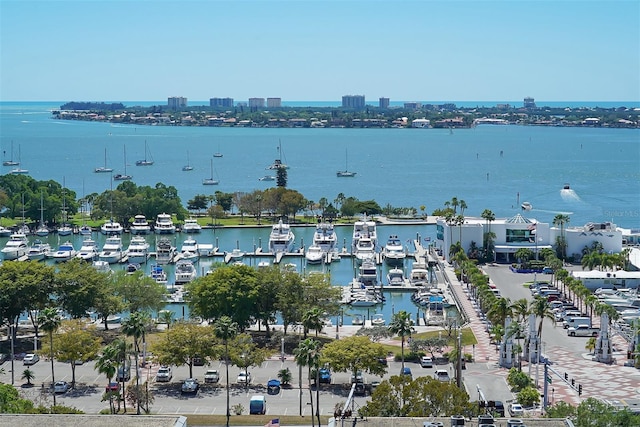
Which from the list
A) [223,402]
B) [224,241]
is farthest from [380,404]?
[224,241]

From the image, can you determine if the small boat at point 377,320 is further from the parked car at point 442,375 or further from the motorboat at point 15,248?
the motorboat at point 15,248

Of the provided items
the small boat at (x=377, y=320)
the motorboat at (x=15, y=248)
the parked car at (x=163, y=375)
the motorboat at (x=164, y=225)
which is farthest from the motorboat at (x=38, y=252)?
the parked car at (x=163, y=375)

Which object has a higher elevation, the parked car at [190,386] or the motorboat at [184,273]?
the parked car at [190,386]

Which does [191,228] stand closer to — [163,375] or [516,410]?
[163,375]

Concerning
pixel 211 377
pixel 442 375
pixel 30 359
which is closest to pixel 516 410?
pixel 442 375

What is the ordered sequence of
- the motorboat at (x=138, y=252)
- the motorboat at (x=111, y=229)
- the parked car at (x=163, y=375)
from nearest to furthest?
1. the parked car at (x=163, y=375)
2. the motorboat at (x=138, y=252)
3. the motorboat at (x=111, y=229)

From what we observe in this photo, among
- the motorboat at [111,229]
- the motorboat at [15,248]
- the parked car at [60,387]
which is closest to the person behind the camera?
the parked car at [60,387]

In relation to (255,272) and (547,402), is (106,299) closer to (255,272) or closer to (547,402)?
(255,272)

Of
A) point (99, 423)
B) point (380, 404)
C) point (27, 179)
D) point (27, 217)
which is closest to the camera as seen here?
point (99, 423)
